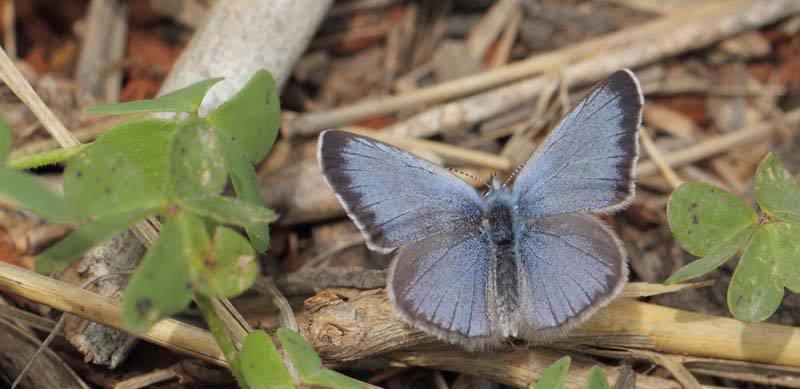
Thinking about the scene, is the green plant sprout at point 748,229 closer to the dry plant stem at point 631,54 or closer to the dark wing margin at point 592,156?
the dark wing margin at point 592,156

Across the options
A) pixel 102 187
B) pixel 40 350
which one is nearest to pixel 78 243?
pixel 102 187

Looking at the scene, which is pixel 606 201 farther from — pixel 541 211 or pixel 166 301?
pixel 166 301

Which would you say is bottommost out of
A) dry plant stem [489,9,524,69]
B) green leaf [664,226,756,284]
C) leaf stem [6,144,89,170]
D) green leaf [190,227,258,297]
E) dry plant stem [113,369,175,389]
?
dry plant stem [113,369,175,389]

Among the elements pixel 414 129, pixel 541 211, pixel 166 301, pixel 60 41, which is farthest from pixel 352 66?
pixel 166 301

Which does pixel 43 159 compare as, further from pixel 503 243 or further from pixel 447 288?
pixel 503 243

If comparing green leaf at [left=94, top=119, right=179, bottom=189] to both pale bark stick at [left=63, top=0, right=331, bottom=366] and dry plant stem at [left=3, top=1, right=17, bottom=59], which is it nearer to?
pale bark stick at [left=63, top=0, right=331, bottom=366]

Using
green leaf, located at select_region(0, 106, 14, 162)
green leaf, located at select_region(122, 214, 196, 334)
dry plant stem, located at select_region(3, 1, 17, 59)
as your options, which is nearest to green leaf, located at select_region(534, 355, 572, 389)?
green leaf, located at select_region(122, 214, 196, 334)
